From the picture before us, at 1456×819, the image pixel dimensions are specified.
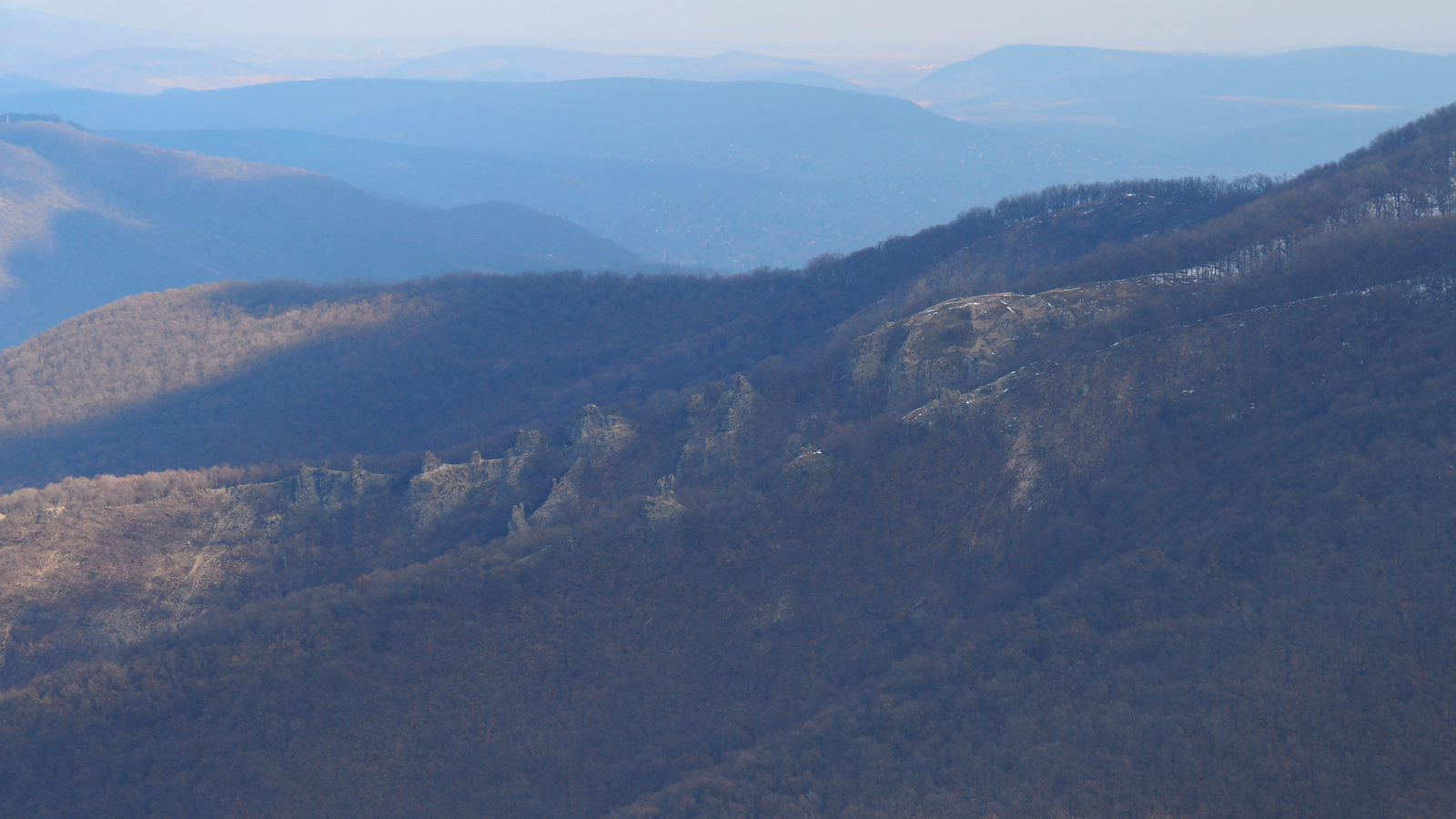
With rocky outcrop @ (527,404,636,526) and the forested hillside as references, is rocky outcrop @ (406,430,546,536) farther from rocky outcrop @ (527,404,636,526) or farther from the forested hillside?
rocky outcrop @ (527,404,636,526)

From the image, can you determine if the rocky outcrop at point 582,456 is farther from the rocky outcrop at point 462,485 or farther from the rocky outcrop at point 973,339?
the rocky outcrop at point 973,339

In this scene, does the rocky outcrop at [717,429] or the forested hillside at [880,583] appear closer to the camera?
the forested hillside at [880,583]

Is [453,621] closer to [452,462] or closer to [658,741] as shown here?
[658,741]

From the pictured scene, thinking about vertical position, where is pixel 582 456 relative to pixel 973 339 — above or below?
below

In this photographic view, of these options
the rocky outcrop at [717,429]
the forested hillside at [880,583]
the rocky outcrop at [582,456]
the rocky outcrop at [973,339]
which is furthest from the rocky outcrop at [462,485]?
the rocky outcrop at [973,339]

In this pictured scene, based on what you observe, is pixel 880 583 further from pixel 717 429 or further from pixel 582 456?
pixel 582 456

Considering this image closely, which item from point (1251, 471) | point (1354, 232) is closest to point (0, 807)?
point (1251, 471)

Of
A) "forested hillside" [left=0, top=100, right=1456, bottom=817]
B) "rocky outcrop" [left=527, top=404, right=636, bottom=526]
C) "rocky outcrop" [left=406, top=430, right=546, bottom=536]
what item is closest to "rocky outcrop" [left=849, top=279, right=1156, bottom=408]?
"forested hillside" [left=0, top=100, right=1456, bottom=817]

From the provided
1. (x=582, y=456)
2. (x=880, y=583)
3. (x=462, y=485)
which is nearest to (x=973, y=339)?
(x=880, y=583)
